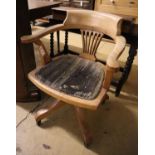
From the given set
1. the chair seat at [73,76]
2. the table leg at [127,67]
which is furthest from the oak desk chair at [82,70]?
the table leg at [127,67]

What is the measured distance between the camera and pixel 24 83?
4.65 ft

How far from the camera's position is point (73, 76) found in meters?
1.12

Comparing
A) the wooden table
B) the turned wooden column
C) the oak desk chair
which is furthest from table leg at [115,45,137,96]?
the wooden table

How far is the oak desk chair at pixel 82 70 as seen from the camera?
958 millimetres

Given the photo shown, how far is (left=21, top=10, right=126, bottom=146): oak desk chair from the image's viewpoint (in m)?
0.96

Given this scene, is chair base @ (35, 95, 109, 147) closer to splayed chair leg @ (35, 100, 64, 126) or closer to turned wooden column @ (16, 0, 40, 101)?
splayed chair leg @ (35, 100, 64, 126)

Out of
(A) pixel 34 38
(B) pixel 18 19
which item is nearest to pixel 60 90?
(A) pixel 34 38

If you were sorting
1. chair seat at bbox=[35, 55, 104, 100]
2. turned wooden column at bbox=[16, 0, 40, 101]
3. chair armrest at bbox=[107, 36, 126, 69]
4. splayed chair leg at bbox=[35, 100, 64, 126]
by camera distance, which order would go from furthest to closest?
splayed chair leg at bbox=[35, 100, 64, 126] → turned wooden column at bbox=[16, 0, 40, 101] → chair seat at bbox=[35, 55, 104, 100] → chair armrest at bbox=[107, 36, 126, 69]

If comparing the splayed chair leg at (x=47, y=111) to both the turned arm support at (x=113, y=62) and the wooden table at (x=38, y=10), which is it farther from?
the wooden table at (x=38, y=10)

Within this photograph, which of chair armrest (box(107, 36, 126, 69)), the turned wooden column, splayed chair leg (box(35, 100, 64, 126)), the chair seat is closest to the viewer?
chair armrest (box(107, 36, 126, 69))
